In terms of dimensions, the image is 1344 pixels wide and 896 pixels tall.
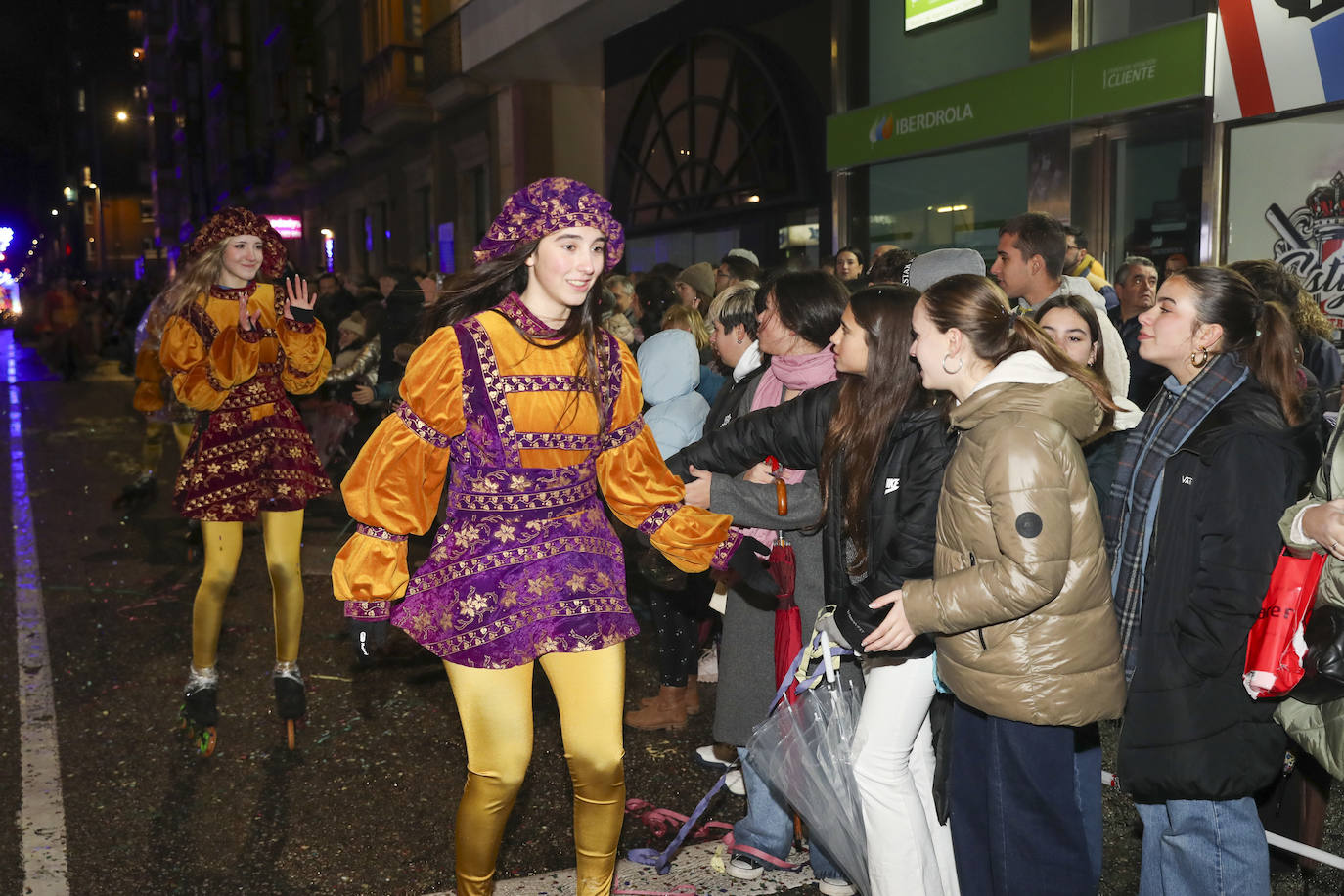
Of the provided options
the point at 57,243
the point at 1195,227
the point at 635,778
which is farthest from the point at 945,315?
the point at 57,243

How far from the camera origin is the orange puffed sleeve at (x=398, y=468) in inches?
119

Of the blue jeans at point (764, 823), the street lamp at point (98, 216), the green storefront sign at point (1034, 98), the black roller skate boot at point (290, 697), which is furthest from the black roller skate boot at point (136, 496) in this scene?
the street lamp at point (98, 216)

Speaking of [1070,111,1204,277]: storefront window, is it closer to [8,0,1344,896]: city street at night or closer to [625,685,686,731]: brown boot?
[8,0,1344,896]: city street at night

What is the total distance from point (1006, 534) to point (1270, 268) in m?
3.02

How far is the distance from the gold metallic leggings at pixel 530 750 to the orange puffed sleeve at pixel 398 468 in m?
0.33

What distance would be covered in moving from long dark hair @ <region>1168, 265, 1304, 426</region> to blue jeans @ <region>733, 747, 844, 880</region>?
74.4 inches

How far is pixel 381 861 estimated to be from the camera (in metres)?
3.94

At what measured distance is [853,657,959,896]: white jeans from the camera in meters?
3.11

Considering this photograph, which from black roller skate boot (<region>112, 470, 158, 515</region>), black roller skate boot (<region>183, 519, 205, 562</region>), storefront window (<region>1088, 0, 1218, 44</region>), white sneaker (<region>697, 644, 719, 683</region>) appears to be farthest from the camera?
black roller skate boot (<region>112, 470, 158, 515</region>)

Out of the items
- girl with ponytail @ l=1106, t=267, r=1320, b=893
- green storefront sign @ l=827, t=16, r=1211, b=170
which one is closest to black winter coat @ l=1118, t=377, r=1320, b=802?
girl with ponytail @ l=1106, t=267, r=1320, b=893

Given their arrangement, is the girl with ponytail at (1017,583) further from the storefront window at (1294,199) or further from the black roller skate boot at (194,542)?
the black roller skate boot at (194,542)

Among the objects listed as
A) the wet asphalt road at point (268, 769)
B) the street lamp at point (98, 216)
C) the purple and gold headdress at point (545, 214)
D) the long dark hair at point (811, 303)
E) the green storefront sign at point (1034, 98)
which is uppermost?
the street lamp at point (98, 216)

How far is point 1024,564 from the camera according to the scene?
106 inches

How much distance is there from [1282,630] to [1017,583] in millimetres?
637
